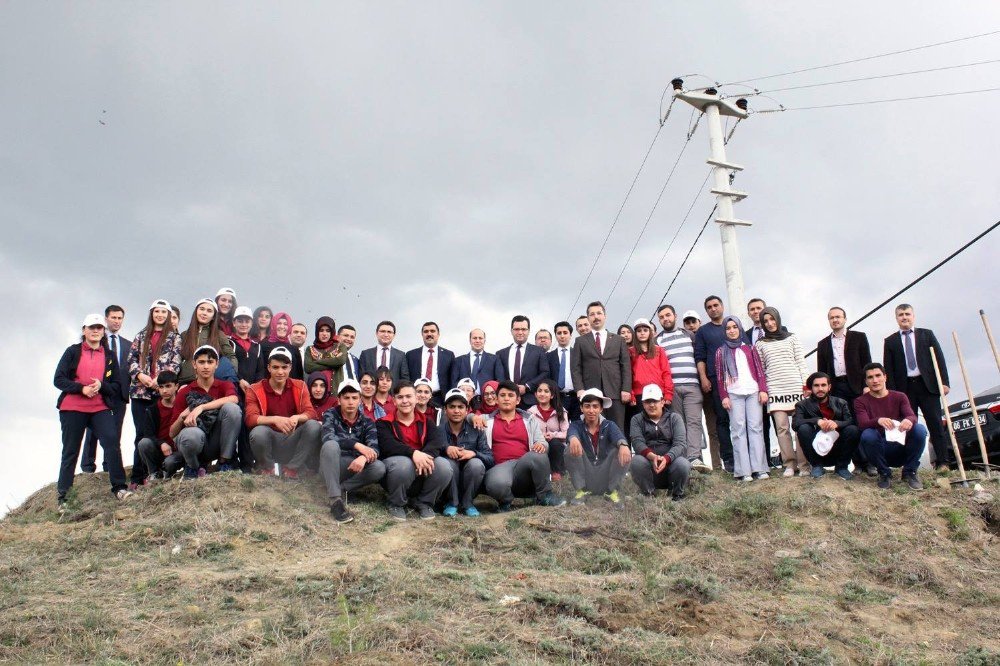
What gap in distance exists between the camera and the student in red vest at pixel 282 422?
823 centimetres

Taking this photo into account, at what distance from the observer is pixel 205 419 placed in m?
8.17

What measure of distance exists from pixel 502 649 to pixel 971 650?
10.3 ft

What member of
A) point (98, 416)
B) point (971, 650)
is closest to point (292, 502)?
point (98, 416)

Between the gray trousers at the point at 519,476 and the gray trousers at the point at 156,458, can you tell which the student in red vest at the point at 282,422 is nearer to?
the gray trousers at the point at 156,458

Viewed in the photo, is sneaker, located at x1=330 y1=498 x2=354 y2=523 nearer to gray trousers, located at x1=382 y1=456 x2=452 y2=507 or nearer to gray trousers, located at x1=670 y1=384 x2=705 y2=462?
gray trousers, located at x1=382 y1=456 x2=452 y2=507

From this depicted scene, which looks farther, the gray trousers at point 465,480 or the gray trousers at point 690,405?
the gray trousers at point 690,405

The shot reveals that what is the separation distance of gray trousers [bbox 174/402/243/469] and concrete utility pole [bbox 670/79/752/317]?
29.3ft

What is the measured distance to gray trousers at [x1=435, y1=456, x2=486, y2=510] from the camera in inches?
330

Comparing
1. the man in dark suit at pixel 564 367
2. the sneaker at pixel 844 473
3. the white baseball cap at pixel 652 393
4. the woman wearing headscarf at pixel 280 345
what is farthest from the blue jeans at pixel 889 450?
the woman wearing headscarf at pixel 280 345

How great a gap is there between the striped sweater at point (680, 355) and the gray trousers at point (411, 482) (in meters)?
3.49

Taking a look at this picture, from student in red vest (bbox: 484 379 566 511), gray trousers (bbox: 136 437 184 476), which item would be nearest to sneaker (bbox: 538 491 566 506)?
student in red vest (bbox: 484 379 566 511)

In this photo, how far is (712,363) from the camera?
9875 millimetres

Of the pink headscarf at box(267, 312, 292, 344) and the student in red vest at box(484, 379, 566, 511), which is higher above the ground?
the pink headscarf at box(267, 312, 292, 344)

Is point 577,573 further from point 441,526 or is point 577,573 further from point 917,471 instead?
point 917,471
